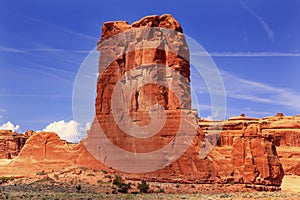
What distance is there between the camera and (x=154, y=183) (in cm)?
4303

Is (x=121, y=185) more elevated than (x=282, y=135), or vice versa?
(x=282, y=135)

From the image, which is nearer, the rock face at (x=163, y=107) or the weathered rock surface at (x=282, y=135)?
the rock face at (x=163, y=107)

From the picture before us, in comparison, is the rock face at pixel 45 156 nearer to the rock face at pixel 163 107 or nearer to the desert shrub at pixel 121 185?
the rock face at pixel 163 107

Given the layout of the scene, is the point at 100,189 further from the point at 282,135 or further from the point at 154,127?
the point at 282,135

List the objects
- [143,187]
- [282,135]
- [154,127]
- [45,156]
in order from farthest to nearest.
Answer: [282,135]
[45,156]
[154,127]
[143,187]

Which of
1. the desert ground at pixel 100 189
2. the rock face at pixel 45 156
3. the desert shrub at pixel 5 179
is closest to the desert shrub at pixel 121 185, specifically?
the desert ground at pixel 100 189

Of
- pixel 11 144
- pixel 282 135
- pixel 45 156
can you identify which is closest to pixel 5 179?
pixel 45 156

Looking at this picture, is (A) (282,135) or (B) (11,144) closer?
(B) (11,144)

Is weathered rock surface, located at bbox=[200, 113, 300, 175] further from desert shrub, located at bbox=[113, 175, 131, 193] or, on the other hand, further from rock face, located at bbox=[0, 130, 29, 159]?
rock face, located at bbox=[0, 130, 29, 159]

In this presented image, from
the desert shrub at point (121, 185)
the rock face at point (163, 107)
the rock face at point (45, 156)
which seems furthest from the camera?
the rock face at point (45, 156)

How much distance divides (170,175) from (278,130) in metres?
51.2

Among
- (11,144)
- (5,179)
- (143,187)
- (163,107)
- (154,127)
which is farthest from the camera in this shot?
(11,144)

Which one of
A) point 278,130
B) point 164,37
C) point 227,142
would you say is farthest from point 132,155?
point 278,130

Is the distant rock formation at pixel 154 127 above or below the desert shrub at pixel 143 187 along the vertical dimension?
above
